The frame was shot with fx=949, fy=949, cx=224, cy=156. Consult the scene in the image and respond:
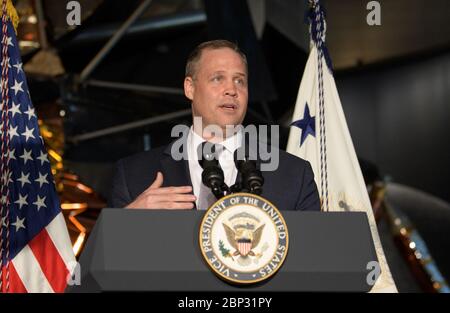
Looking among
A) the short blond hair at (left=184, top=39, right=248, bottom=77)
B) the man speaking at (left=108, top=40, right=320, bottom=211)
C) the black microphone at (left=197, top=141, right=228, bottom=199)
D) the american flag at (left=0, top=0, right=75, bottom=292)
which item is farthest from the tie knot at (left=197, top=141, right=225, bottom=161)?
the american flag at (left=0, top=0, right=75, bottom=292)

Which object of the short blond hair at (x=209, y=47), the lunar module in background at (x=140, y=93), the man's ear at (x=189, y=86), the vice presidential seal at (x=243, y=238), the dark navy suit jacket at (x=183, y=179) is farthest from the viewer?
the lunar module in background at (x=140, y=93)

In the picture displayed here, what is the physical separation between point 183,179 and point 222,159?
174mm

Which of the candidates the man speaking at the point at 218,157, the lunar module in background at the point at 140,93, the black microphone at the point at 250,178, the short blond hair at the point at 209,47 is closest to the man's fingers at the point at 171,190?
the black microphone at the point at 250,178

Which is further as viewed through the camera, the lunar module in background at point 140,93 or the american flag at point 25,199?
the lunar module in background at point 140,93

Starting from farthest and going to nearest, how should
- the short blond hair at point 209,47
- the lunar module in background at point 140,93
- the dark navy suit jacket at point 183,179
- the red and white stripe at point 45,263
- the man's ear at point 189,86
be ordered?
the lunar module in background at point 140,93 → the red and white stripe at point 45,263 → the man's ear at point 189,86 → the short blond hair at point 209,47 → the dark navy suit jacket at point 183,179

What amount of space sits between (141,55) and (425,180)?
127 inches

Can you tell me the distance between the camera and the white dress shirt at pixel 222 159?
3.61 meters

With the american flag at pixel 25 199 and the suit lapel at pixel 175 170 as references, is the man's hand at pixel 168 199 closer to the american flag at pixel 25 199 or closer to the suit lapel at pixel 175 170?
the suit lapel at pixel 175 170

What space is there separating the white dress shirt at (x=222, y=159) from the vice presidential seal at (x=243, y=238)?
88 cm

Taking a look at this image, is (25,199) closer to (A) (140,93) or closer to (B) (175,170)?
(B) (175,170)

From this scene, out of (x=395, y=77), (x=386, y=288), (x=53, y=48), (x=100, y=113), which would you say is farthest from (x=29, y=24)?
(x=386, y=288)

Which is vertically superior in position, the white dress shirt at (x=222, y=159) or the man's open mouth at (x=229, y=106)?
the man's open mouth at (x=229, y=106)

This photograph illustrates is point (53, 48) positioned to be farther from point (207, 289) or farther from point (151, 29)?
point (207, 289)
